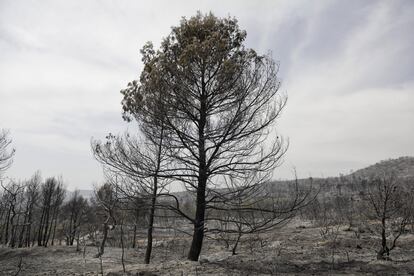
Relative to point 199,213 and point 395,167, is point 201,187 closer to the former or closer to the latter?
point 199,213

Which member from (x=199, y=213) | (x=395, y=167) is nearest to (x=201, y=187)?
(x=199, y=213)

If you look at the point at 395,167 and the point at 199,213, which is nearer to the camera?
the point at 199,213

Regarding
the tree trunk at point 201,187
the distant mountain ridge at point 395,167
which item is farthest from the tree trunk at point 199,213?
the distant mountain ridge at point 395,167

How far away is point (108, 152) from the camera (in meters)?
8.76

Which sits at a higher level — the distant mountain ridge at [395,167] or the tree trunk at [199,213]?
the distant mountain ridge at [395,167]

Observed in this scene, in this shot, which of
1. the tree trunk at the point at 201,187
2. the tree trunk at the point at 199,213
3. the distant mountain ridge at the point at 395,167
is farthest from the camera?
the distant mountain ridge at the point at 395,167

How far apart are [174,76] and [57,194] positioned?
39634 mm

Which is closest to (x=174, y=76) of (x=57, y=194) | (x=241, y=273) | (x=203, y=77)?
(x=203, y=77)

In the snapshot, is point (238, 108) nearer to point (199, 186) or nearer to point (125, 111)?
point (199, 186)

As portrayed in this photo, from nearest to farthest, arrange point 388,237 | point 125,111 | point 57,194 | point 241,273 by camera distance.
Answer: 1. point 241,273
2. point 125,111
3. point 388,237
4. point 57,194

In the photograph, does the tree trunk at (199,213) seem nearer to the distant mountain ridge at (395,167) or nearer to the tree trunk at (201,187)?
the tree trunk at (201,187)

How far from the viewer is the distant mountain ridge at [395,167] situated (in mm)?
131950

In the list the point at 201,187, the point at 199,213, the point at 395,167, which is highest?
the point at 395,167

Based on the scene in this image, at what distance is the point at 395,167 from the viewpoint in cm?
14162
